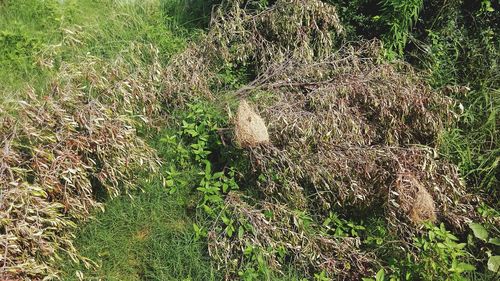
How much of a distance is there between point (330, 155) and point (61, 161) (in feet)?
5.65

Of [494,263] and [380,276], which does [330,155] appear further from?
[494,263]

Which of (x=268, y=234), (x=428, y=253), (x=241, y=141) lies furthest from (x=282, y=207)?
(x=428, y=253)

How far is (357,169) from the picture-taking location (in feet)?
11.4

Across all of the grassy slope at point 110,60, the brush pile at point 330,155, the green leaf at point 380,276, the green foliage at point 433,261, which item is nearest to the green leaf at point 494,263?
the green foliage at point 433,261

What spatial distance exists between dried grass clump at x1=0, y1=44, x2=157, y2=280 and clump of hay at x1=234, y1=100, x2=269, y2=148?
0.63 m

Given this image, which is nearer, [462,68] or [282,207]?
[282,207]

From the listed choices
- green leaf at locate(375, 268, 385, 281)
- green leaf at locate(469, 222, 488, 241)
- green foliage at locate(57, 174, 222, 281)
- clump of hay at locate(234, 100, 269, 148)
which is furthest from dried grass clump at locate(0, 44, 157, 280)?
green leaf at locate(469, 222, 488, 241)

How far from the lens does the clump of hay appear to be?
134 inches

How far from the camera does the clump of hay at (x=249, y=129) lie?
3402 mm

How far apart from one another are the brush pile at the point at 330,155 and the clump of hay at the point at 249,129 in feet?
0.22

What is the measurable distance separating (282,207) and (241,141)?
51 centimetres

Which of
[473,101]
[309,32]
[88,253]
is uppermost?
[309,32]

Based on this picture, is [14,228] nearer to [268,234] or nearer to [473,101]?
[268,234]

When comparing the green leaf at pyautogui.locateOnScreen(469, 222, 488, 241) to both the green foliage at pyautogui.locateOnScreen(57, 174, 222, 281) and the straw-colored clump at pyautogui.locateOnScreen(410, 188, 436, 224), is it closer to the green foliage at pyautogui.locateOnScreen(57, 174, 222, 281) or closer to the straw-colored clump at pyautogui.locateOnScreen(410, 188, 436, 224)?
the straw-colored clump at pyautogui.locateOnScreen(410, 188, 436, 224)
